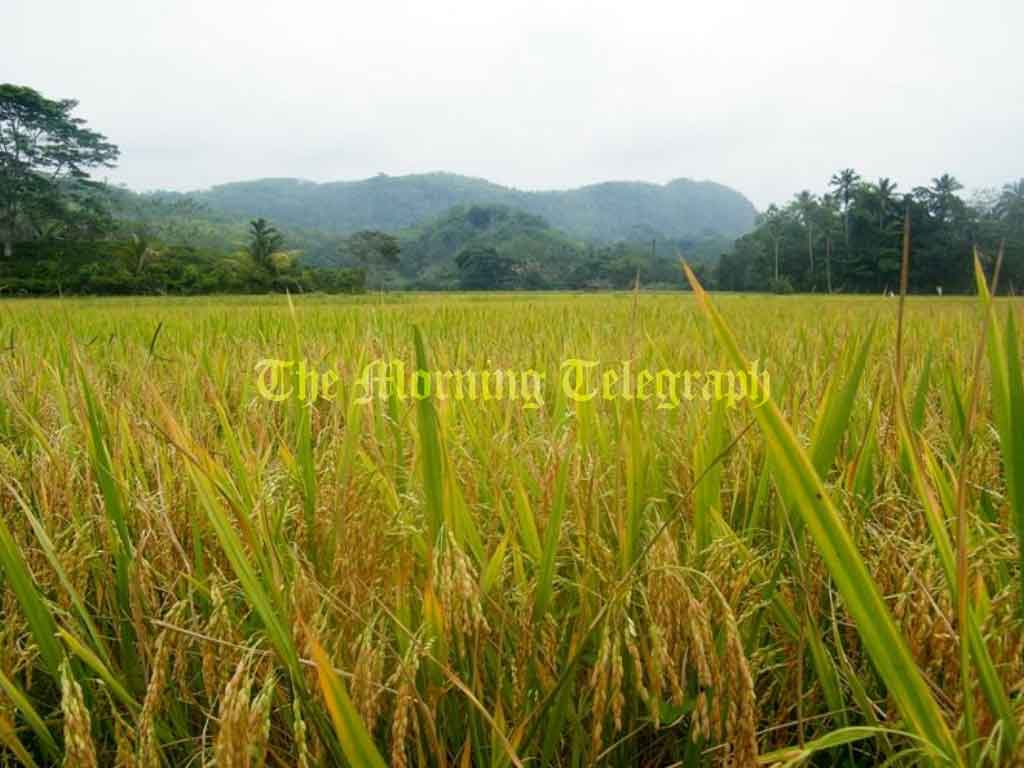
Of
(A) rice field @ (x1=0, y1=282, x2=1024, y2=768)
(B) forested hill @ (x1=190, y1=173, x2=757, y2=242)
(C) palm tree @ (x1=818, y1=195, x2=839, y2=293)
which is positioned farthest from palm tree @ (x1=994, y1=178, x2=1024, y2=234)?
(B) forested hill @ (x1=190, y1=173, x2=757, y2=242)

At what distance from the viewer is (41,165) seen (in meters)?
29.0

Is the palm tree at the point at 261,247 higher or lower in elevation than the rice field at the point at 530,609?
higher

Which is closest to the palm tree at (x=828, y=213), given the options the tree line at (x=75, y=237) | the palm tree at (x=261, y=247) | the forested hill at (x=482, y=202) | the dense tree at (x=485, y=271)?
the dense tree at (x=485, y=271)

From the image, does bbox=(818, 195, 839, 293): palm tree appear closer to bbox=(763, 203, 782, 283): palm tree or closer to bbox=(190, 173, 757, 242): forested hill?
bbox=(763, 203, 782, 283): palm tree

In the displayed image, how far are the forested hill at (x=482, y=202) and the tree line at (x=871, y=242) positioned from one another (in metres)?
48.5

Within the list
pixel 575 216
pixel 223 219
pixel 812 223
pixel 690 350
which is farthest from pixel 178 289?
pixel 575 216

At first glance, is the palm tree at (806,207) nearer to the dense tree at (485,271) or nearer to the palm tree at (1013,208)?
the palm tree at (1013,208)

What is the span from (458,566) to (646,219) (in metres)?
110

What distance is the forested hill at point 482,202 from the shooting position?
9244cm

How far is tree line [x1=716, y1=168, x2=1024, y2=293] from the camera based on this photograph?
2730 cm

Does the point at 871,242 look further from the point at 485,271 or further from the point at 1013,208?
the point at 485,271

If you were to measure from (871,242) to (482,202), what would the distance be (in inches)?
3120

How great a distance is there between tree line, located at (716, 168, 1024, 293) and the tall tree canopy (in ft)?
117

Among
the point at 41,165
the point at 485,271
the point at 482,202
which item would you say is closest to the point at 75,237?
the point at 41,165
